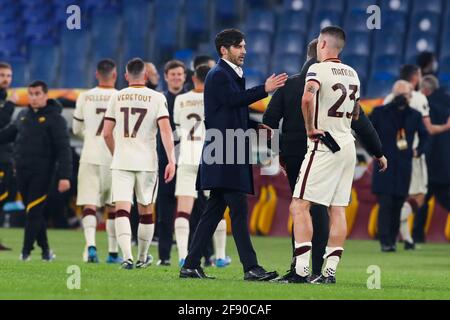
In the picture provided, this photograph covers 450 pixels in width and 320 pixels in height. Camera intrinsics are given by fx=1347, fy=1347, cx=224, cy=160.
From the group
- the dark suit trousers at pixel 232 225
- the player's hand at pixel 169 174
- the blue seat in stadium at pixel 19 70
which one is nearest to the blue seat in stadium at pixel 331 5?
the blue seat in stadium at pixel 19 70

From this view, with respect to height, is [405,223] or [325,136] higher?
[325,136]

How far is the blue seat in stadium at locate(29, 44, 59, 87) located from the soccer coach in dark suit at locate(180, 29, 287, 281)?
1690cm

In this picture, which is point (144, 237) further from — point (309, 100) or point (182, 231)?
point (309, 100)

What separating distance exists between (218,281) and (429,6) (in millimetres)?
14931

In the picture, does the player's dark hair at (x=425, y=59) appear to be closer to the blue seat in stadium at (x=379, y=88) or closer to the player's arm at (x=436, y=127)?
the player's arm at (x=436, y=127)

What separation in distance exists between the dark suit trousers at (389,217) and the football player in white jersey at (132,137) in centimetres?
561

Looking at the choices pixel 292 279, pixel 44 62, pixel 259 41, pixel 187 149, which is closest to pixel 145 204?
pixel 187 149

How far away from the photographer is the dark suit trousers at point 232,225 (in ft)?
36.8

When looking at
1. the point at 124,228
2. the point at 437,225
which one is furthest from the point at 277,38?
the point at 124,228

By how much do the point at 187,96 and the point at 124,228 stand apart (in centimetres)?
198

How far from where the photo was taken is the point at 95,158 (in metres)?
14.8

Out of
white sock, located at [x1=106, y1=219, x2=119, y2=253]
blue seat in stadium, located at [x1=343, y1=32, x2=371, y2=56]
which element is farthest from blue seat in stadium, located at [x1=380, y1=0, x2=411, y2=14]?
white sock, located at [x1=106, y1=219, x2=119, y2=253]

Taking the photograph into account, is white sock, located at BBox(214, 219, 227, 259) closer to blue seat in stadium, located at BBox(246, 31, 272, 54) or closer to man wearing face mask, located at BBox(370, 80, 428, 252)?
man wearing face mask, located at BBox(370, 80, 428, 252)

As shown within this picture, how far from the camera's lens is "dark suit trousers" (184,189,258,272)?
11.2 m
